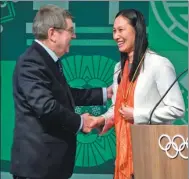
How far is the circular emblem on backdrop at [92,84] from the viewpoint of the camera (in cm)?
462

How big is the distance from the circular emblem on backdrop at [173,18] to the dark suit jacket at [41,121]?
1314 millimetres

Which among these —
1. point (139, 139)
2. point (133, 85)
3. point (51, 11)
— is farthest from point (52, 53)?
point (139, 139)

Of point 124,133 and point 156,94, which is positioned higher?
point 156,94

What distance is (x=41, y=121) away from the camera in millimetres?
3396

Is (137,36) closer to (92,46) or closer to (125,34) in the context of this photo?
(125,34)

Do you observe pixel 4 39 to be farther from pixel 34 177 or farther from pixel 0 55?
pixel 34 177

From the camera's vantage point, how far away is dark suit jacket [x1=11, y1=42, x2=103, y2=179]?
333 cm

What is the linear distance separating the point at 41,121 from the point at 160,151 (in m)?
0.83

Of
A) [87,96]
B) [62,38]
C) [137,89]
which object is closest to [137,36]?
[137,89]

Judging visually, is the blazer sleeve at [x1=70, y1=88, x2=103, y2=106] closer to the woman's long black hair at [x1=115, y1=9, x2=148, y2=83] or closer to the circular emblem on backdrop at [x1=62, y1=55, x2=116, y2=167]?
the woman's long black hair at [x1=115, y1=9, x2=148, y2=83]

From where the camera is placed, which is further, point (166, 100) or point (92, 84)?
point (92, 84)

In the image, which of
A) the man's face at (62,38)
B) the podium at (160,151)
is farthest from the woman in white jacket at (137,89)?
the podium at (160,151)

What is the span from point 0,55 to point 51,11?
1221 mm

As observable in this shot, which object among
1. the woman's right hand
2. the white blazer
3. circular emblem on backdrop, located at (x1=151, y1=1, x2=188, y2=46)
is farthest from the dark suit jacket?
circular emblem on backdrop, located at (x1=151, y1=1, x2=188, y2=46)
